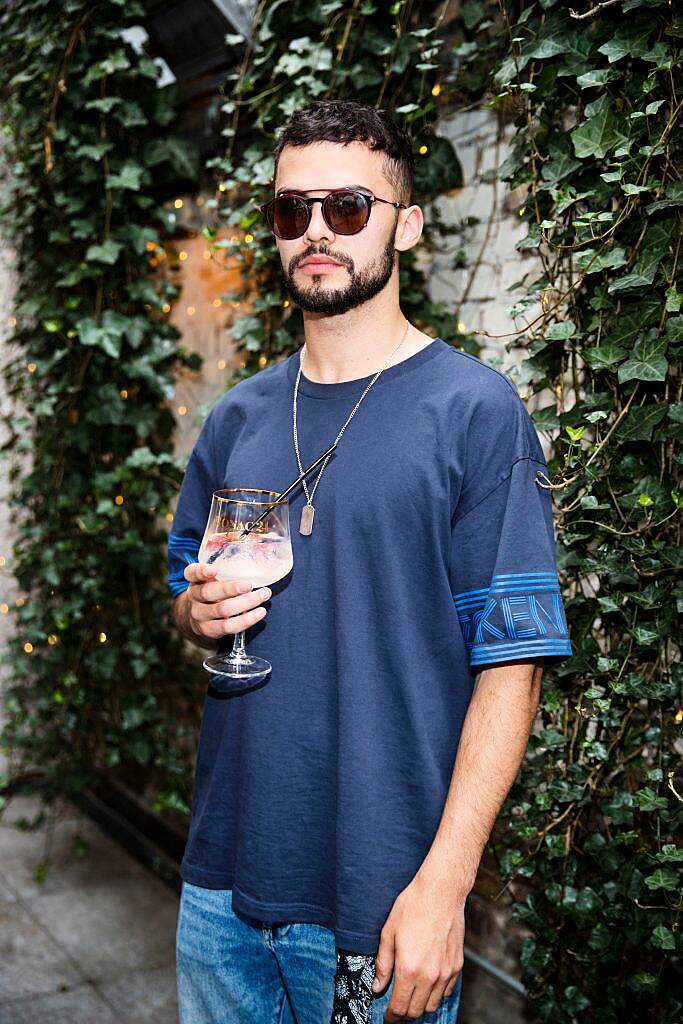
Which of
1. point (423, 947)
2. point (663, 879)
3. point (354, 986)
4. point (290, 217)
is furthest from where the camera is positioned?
point (663, 879)

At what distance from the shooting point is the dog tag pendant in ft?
4.90

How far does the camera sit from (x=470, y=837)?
1.31 m

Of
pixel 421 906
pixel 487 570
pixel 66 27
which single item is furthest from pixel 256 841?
pixel 66 27

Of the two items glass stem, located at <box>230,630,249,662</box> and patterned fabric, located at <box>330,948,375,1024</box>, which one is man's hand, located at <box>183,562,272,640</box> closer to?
glass stem, located at <box>230,630,249,662</box>

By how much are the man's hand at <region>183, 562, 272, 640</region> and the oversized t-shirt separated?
103 millimetres

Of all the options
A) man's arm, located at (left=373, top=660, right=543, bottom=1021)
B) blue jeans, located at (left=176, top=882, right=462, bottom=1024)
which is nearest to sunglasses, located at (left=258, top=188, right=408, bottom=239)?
man's arm, located at (left=373, top=660, right=543, bottom=1021)

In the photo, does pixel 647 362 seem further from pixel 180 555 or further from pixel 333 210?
pixel 180 555

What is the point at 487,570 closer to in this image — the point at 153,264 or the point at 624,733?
the point at 624,733

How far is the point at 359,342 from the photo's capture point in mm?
1587

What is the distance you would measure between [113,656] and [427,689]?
7.81 ft

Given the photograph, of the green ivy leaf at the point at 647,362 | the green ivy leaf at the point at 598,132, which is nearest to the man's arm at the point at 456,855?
the green ivy leaf at the point at 647,362

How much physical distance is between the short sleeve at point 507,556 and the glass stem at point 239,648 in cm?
36

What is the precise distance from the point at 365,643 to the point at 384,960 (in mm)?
453

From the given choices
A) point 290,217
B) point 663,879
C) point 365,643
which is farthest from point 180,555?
point 663,879
